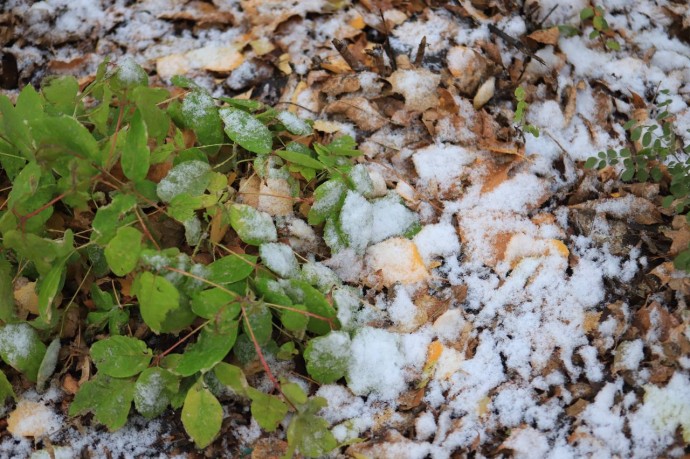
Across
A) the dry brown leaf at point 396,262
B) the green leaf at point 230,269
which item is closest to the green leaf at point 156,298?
the green leaf at point 230,269

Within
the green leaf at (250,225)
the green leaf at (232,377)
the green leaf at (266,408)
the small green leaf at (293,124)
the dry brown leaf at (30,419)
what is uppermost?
the small green leaf at (293,124)

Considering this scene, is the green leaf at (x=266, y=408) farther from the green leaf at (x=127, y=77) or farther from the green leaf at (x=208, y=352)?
the green leaf at (x=127, y=77)

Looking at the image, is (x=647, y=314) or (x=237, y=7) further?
(x=237, y=7)

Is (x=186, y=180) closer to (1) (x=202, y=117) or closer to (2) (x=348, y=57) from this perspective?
(1) (x=202, y=117)

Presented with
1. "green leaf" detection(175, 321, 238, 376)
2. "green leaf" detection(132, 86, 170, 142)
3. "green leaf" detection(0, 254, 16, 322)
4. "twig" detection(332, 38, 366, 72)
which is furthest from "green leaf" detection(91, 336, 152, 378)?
"twig" detection(332, 38, 366, 72)

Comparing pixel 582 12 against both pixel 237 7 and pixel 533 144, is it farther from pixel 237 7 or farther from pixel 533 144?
pixel 237 7

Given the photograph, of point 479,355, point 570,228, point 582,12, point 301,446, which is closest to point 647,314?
point 570,228

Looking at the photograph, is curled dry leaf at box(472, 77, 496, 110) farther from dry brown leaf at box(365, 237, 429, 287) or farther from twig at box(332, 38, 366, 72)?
dry brown leaf at box(365, 237, 429, 287)
